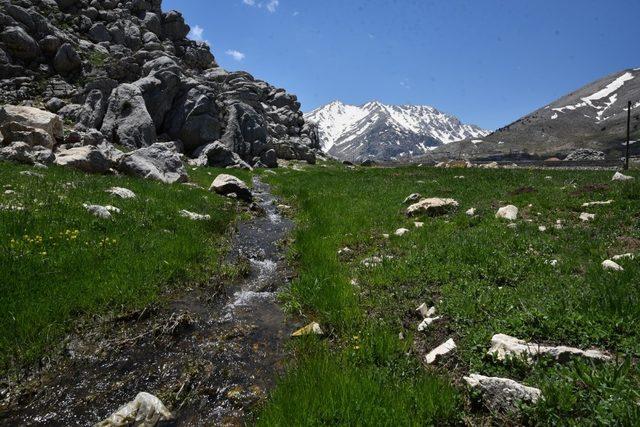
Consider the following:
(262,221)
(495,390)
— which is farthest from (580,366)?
(262,221)

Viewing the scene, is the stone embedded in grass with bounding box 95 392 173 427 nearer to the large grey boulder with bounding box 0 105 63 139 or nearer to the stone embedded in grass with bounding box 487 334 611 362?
the stone embedded in grass with bounding box 487 334 611 362

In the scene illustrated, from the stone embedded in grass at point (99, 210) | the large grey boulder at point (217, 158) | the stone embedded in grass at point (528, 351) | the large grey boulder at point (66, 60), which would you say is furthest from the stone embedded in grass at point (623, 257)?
the large grey boulder at point (66, 60)

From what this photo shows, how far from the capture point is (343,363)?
564cm

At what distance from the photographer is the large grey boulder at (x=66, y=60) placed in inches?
1994

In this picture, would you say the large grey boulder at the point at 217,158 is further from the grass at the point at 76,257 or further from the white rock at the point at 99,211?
the white rock at the point at 99,211

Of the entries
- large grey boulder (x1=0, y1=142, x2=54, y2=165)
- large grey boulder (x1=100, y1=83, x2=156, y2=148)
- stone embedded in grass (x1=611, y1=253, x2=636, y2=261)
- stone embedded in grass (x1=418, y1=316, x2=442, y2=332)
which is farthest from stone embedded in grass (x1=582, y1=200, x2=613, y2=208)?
large grey boulder (x1=100, y1=83, x2=156, y2=148)

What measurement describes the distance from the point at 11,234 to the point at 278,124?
317 ft

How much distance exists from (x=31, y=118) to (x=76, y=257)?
20693 mm

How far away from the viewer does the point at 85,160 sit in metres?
20.4

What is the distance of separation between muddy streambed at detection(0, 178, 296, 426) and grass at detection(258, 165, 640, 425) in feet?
2.21

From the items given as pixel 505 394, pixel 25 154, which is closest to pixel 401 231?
pixel 505 394

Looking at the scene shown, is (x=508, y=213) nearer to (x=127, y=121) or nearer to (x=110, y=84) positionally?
(x=127, y=121)

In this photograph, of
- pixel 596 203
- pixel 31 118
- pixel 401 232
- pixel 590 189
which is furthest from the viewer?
pixel 31 118

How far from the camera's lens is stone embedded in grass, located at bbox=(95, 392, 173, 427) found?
4437 millimetres
